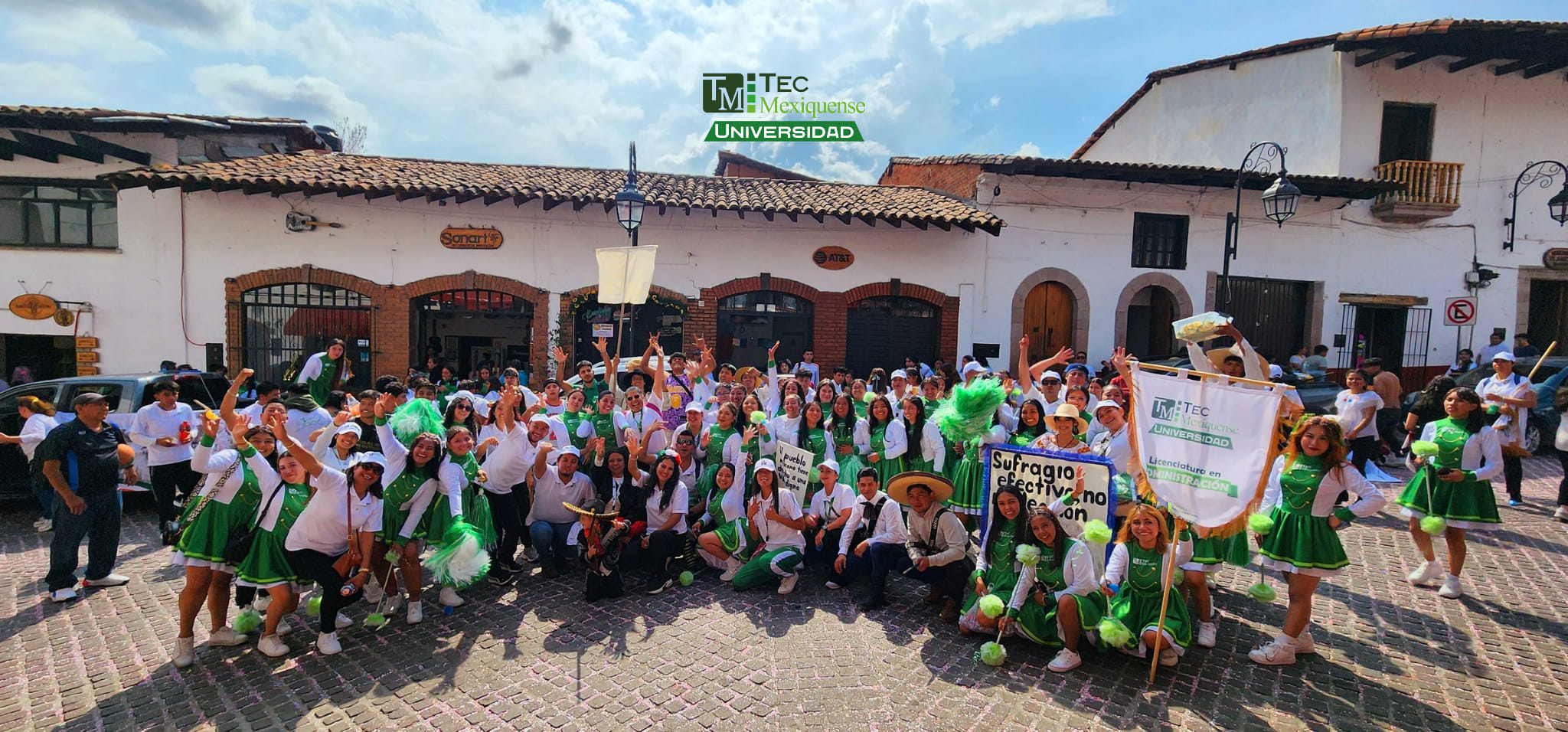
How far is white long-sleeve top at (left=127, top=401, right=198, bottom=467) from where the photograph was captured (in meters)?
7.01

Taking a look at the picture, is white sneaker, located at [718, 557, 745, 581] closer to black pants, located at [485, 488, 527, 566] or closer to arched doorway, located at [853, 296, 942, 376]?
black pants, located at [485, 488, 527, 566]

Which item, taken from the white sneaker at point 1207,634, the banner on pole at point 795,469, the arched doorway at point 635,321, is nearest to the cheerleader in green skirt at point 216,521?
the banner on pole at point 795,469

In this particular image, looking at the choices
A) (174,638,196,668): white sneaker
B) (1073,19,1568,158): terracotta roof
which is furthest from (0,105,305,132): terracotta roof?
(1073,19,1568,158): terracotta roof

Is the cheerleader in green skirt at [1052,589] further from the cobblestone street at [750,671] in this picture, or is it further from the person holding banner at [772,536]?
the person holding banner at [772,536]

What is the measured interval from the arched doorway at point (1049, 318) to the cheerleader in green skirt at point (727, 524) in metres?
10.6

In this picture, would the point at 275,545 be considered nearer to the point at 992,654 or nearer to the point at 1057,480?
the point at 992,654

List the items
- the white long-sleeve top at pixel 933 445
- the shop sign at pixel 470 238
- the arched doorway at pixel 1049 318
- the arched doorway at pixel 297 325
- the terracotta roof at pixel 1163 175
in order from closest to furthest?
the white long-sleeve top at pixel 933 445
the arched doorway at pixel 297 325
the shop sign at pixel 470 238
the terracotta roof at pixel 1163 175
the arched doorway at pixel 1049 318

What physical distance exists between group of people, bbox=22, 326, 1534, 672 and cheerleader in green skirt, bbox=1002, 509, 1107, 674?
2 centimetres

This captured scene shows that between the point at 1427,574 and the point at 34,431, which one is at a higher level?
the point at 34,431

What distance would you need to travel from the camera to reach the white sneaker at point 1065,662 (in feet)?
15.2

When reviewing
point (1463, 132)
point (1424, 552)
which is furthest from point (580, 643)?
point (1463, 132)

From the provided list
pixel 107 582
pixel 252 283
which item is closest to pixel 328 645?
pixel 107 582

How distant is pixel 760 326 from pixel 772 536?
29.2ft

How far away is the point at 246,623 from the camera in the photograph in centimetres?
486
